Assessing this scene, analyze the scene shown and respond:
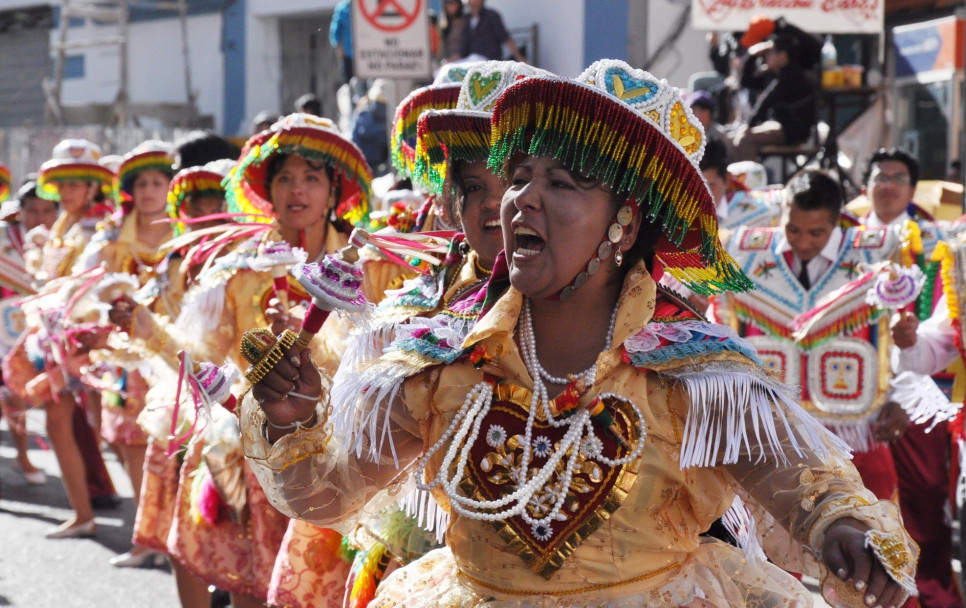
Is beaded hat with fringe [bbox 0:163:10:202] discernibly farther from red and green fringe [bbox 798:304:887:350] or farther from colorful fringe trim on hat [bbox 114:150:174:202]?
red and green fringe [bbox 798:304:887:350]

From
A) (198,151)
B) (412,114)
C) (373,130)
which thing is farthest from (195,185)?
(373,130)

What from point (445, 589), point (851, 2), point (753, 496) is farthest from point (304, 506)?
point (851, 2)

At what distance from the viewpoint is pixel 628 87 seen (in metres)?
2.42

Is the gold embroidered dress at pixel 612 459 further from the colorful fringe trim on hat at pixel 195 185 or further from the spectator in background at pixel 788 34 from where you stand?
the spectator in background at pixel 788 34

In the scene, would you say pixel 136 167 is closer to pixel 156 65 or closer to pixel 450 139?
pixel 450 139

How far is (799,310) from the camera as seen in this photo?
5.49 meters

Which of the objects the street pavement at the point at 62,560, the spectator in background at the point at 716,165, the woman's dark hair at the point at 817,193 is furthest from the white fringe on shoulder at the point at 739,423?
the street pavement at the point at 62,560

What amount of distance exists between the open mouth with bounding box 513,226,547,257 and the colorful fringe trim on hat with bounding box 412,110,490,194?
3.62 feet

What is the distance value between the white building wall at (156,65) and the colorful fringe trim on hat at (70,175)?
1152 cm

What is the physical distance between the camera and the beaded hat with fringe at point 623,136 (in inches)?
93.9

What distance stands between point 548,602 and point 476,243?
49.0 inches

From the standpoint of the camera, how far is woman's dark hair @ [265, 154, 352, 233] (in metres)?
4.93

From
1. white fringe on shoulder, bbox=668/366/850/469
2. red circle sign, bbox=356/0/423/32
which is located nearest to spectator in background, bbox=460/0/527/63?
red circle sign, bbox=356/0/423/32

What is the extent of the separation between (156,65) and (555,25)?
9.45 meters
